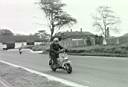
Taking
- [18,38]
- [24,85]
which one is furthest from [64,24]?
[24,85]

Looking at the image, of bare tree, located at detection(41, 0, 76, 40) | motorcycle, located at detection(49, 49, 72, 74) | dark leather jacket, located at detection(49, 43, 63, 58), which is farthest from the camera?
bare tree, located at detection(41, 0, 76, 40)

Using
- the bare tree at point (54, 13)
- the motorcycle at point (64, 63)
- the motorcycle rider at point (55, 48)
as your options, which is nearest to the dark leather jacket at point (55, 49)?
the motorcycle rider at point (55, 48)

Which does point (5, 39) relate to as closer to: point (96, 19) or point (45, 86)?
point (96, 19)

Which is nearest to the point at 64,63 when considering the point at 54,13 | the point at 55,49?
the point at 55,49

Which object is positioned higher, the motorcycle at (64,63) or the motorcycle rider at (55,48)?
the motorcycle rider at (55,48)

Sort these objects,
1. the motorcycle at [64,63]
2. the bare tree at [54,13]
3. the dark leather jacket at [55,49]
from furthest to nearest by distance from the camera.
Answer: the bare tree at [54,13] → the dark leather jacket at [55,49] → the motorcycle at [64,63]

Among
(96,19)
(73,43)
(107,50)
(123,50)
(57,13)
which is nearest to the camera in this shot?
(123,50)

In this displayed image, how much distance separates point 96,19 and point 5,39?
70.0 metres

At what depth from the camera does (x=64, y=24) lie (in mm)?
85062

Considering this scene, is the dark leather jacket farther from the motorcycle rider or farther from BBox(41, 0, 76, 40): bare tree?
BBox(41, 0, 76, 40): bare tree

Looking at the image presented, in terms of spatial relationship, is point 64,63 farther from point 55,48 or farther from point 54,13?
point 54,13

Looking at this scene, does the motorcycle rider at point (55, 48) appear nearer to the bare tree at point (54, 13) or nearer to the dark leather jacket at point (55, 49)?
the dark leather jacket at point (55, 49)

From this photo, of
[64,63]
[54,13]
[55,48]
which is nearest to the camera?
[64,63]

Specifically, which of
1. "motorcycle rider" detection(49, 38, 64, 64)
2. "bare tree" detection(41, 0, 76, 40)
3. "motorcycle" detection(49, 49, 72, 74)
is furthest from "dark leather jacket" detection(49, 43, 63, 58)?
"bare tree" detection(41, 0, 76, 40)
